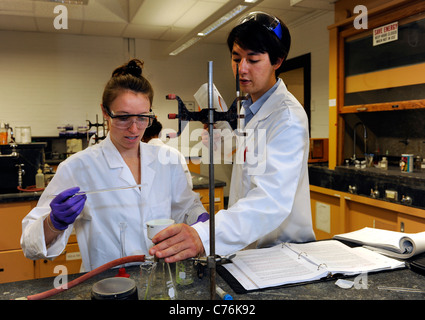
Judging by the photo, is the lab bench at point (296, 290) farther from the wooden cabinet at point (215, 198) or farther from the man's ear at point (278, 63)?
the wooden cabinet at point (215, 198)

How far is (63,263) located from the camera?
116 inches

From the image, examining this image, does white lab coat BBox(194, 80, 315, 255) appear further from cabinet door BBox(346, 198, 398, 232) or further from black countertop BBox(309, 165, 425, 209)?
cabinet door BBox(346, 198, 398, 232)

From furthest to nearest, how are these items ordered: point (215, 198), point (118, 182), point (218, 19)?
point (218, 19) < point (215, 198) < point (118, 182)

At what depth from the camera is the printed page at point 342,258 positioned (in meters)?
1.20

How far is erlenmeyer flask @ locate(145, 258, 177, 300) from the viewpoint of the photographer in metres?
0.98

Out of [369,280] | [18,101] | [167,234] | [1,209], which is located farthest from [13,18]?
[369,280]

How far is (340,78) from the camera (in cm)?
376

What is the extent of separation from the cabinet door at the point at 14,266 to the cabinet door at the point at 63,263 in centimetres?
7

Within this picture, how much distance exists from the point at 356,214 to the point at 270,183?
2.61m

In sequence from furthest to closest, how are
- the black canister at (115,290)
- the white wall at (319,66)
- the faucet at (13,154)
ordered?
the white wall at (319,66) < the faucet at (13,154) < the black canister at (115,290)

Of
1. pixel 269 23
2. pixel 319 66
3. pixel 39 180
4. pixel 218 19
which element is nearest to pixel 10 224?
pixel 39 180

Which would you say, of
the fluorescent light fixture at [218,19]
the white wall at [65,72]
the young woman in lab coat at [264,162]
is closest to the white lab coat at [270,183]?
the young woman in lab coat at [264,162]
